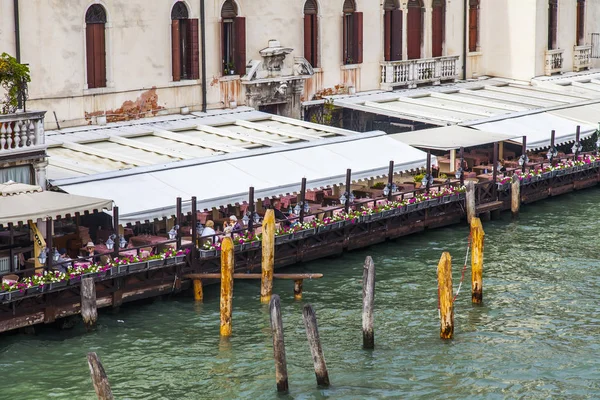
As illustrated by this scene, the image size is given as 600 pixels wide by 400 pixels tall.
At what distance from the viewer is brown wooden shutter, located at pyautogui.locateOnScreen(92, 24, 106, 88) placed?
30.3 meters

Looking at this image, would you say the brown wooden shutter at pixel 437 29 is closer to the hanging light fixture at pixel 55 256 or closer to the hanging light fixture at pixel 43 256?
the hanging light fixture at pixel 55 256

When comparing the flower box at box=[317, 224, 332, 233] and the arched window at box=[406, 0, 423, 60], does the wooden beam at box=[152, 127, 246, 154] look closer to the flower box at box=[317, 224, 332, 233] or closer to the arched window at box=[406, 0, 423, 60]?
the flower box at box=[317, 224, 332, 233]

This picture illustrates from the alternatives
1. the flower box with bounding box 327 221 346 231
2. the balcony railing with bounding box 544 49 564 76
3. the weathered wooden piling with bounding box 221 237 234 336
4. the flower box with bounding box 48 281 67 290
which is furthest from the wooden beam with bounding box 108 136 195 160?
the balcony railing with bounding box 544 49 564 76

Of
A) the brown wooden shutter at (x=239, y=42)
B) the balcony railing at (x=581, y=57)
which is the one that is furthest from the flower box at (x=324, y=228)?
the balcony railing at (x=581, y=57)

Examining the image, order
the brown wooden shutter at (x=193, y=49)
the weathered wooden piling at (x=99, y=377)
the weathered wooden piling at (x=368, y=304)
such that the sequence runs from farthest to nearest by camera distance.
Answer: the brown wooden shutter at (x=193, y=49) → the weathered wooden piling at (x=368, y=304) → the weathered wooden piling at (x=99, y=377)

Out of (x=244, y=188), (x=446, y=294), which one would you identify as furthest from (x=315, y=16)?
(x=446, y=294)

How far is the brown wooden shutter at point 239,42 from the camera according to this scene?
33156mm

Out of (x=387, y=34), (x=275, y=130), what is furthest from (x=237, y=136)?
(x=387, y=34)

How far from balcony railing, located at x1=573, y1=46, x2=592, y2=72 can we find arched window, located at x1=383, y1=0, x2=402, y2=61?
8322 mm

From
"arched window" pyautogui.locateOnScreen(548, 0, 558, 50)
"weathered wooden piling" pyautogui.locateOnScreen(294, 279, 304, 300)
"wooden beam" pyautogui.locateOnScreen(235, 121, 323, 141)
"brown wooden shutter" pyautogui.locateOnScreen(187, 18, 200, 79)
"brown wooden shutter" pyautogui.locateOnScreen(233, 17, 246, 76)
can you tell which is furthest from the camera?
"arched window" pyautogui.locateOnScreen(548, 0, 558, 50)

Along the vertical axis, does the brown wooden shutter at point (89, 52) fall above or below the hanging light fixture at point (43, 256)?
above

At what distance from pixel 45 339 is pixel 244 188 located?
5816mm

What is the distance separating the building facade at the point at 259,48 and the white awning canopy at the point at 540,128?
3.95m

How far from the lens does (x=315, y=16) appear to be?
35.6 m
